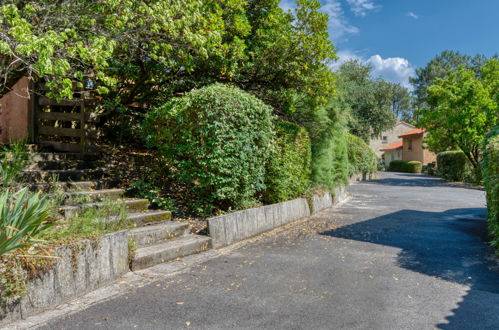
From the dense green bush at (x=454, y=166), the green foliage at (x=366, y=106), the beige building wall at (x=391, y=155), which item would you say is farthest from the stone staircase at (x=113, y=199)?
the beige building wall at (x=391, y=155)

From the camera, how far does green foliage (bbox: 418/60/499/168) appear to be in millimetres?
21578

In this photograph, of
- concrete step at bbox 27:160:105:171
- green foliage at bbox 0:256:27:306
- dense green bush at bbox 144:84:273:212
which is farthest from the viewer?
concrete step at bbox 27:160:105:171

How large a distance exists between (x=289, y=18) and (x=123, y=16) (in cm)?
583

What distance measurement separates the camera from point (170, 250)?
17.5 feet

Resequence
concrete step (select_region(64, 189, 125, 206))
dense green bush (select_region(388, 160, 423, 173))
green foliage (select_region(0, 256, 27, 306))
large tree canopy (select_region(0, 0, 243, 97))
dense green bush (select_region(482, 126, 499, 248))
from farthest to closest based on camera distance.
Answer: dense green bush (select_region(388, 160, 423, 173)), dense green bush (select_region(482, 126, 499, 248)), concrete step (select_region(64, 189, 125, 206)), large tree canopy (select_region(0, 0, 243, 97)), green foliage (select_region(0, 256, 27, 306))

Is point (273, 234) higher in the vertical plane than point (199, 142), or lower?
lower

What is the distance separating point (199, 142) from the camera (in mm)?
6922

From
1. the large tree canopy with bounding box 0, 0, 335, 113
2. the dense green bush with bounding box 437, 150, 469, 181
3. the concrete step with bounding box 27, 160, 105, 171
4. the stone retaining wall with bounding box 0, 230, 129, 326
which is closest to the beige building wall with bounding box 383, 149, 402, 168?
the dense green bush with bounding box 437, 150, 469, 181

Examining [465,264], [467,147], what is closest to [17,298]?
[465,264]

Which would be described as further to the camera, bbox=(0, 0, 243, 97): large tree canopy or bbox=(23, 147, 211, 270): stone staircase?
bbox=(23, 147, 211, 270): stone staircase

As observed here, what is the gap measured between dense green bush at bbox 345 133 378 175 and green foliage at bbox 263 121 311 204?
36.6 ft

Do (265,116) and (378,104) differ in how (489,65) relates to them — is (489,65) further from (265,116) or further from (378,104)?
(265,116)

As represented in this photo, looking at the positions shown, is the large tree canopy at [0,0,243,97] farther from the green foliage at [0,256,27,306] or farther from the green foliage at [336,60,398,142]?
the green foliage at [336,60,398,142]

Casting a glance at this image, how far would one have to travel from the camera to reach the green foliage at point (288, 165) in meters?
8.46
